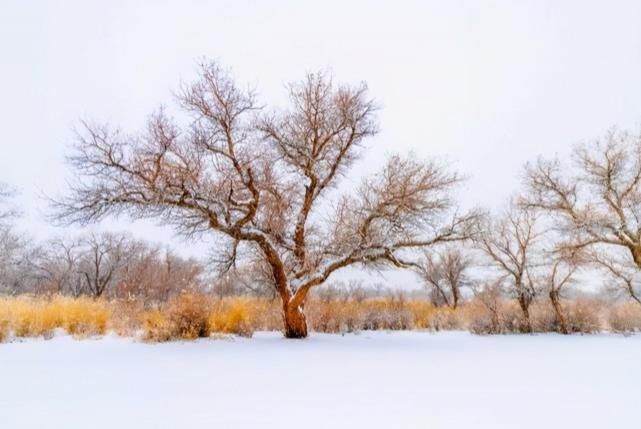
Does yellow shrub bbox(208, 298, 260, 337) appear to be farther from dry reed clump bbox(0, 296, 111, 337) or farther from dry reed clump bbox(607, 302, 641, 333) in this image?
dry reed clump bbox(607, 302, 641, 333)

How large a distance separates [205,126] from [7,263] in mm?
35255

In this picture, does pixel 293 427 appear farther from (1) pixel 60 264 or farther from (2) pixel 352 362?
(1) pixel 60 264

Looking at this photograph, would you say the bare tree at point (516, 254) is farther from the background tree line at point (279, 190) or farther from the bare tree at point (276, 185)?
the bare tree at point (276, 185)

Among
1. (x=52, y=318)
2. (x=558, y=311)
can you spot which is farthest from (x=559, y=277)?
(x=52, y=318)

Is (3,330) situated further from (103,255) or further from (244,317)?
(103,255)

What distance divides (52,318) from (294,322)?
7027mm

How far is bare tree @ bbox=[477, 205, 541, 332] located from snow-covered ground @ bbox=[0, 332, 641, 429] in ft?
24.0

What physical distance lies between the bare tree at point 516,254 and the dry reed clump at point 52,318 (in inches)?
566

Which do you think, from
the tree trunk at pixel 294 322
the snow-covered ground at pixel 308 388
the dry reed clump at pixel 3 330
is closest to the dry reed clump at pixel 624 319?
the snow-covered ground at pixel 308 388

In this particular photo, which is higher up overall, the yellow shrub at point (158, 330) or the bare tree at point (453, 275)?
the bare tree at point (453, 275)

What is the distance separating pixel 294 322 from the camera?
34.2ft

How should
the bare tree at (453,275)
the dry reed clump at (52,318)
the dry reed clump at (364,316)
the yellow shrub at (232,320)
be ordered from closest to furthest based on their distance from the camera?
the dry reed clump at (52,318) < the yellow shrub at (232,320) < the dry reed clump at (364,316) < the bare tree at (453,275)

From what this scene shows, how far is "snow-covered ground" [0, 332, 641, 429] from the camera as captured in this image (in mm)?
3275

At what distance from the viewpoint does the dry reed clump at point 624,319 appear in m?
14.0
